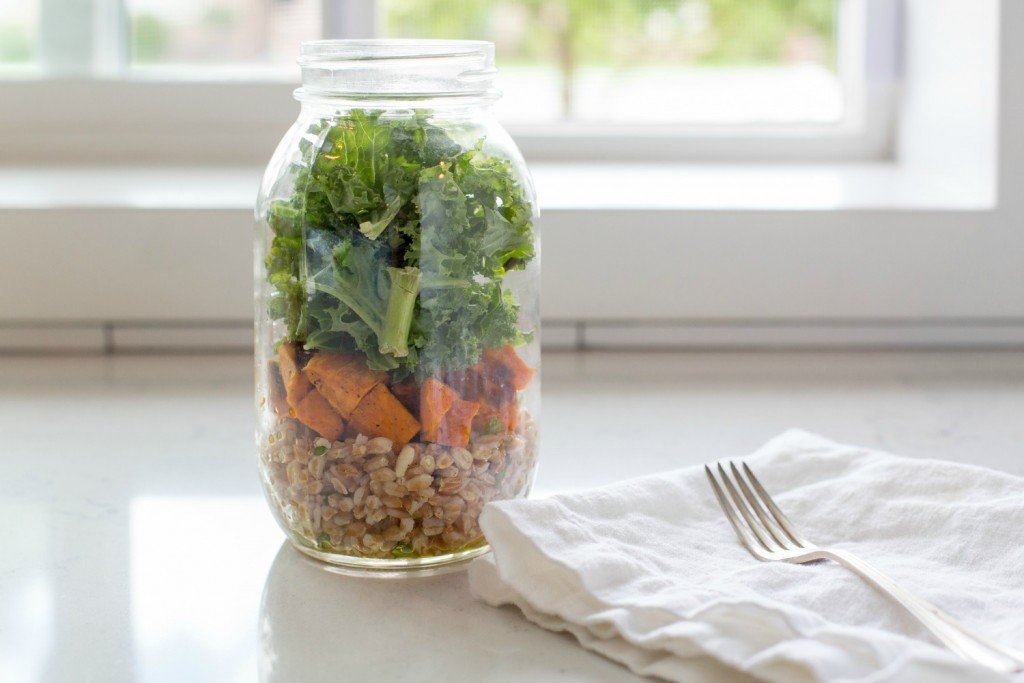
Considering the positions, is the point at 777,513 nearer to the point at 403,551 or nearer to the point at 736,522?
the point at 736,522

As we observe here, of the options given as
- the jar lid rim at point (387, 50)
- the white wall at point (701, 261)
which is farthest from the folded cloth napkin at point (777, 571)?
the white wall at point (701, 261)

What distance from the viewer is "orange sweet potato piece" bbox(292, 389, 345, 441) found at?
2.03 feet

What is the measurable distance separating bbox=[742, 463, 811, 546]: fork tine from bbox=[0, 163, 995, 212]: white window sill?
1.77ft

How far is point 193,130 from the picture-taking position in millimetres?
1549

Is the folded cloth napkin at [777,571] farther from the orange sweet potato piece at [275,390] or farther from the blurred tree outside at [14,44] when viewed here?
the blurred tree outside at [14,44]

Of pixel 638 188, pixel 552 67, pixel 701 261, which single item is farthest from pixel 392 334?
pixel 552 67

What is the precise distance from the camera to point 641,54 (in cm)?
171

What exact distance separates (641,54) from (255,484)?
1045 mm

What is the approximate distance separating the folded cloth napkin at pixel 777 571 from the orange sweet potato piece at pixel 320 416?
91 mm

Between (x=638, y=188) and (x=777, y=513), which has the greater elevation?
(x=638, y=188)

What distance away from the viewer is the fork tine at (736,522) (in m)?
0.66

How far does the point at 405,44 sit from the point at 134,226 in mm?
674

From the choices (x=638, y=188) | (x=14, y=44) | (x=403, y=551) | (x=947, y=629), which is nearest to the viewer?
(x=947, y=629)

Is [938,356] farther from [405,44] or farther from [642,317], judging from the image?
[405,44]
